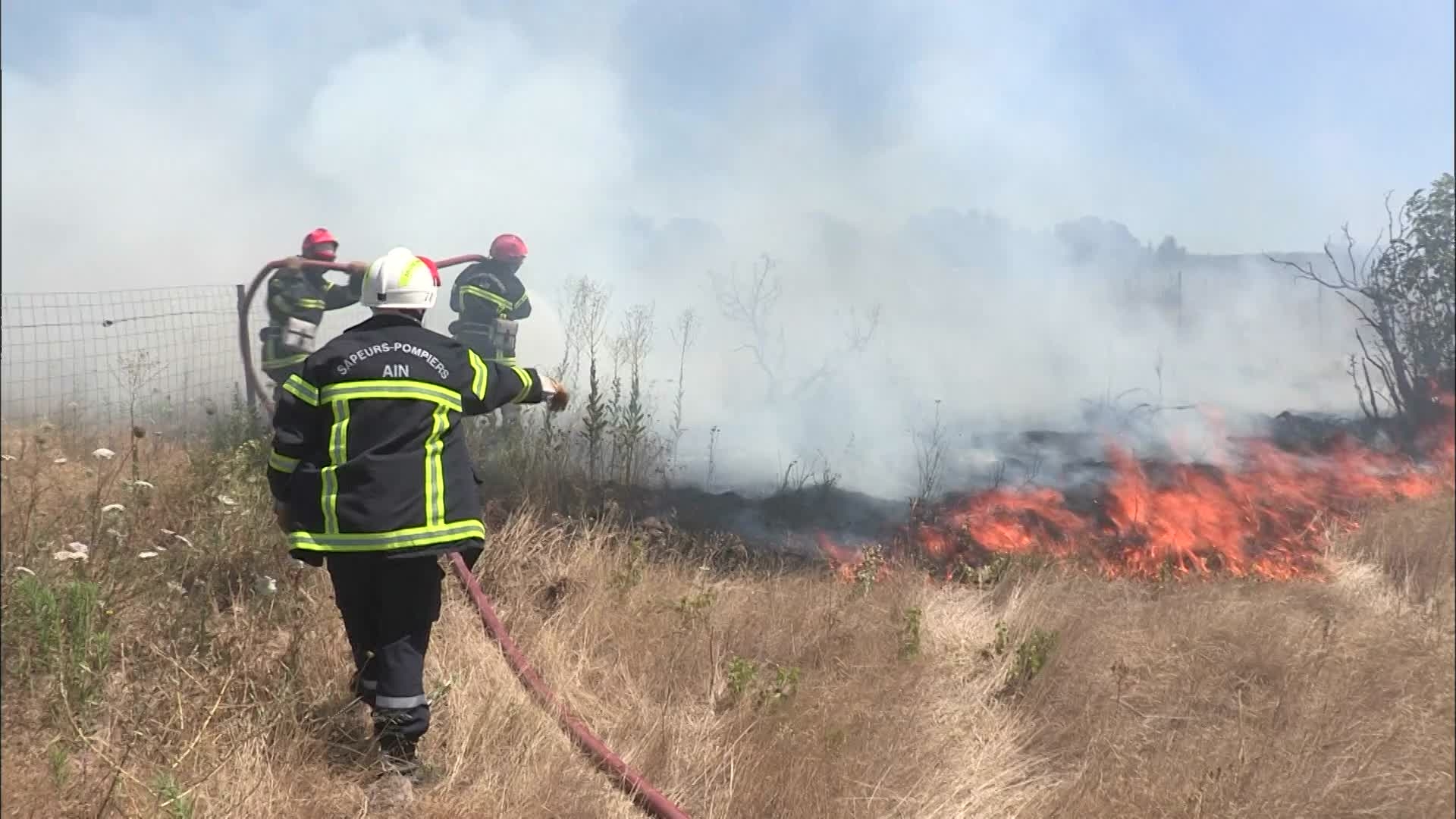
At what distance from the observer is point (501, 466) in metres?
5.43

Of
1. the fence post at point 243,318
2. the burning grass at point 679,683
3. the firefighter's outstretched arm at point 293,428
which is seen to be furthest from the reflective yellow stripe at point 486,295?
the firefighter's outstretched arm at point 293,428

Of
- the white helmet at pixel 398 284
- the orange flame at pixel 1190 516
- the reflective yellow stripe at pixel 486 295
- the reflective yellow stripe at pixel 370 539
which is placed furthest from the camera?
the orange flame at pixel 1190 516

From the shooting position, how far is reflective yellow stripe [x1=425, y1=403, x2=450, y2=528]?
9.43 ft

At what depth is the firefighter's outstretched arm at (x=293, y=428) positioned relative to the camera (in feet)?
9.37

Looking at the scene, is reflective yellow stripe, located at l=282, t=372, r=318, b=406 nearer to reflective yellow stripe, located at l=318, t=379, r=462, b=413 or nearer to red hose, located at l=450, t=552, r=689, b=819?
reflective yellow stripe, located at l=318, t=379, r=462, b=413

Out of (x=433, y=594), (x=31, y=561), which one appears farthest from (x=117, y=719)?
(x=433, y=594)

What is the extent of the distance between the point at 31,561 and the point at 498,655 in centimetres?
170

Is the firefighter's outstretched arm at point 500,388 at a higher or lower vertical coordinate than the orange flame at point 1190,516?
higher

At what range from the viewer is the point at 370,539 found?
2.79 m

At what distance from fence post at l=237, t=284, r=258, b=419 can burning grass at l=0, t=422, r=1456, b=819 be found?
0.66 metres

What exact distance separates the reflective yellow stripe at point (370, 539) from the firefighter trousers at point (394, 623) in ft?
0.25

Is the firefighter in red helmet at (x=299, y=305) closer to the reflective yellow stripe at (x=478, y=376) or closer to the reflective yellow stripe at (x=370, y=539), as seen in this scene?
the reflective yellow stripe at (x=478, y=376)

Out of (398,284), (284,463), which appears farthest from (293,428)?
(398,284)

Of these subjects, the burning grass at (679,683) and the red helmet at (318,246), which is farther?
the red helmet at (318,246)
